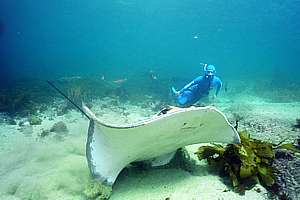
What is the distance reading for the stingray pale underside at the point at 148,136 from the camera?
135 inches

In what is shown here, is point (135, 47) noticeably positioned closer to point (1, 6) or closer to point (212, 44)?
point (212, 44)

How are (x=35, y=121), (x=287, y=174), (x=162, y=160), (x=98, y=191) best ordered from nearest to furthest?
1. (x=98, y=191)
2. (x=287, y=174)
3. (x=162, y=160)
4. (x=35, y=121)

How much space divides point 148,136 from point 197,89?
6602mm

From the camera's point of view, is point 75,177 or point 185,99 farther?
point 185,99

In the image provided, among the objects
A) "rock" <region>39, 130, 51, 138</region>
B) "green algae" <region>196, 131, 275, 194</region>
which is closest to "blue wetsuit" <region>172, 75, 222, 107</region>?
"rock" <region>39, 130, 51, 138</region>

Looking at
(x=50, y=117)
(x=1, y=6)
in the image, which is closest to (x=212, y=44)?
(x=1, y=6)

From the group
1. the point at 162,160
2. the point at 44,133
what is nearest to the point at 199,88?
the point at 44,133

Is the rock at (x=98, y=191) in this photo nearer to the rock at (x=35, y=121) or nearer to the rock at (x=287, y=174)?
the rock at (x=287, y=174)

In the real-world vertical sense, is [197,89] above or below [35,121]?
above

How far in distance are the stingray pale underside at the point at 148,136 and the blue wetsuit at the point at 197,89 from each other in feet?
17.9

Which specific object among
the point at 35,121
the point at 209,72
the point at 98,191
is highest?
the point at 209,72

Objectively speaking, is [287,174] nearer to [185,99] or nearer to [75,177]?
[75,177]

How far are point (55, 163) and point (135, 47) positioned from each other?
164018 mm

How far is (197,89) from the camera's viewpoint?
32.6 ft
